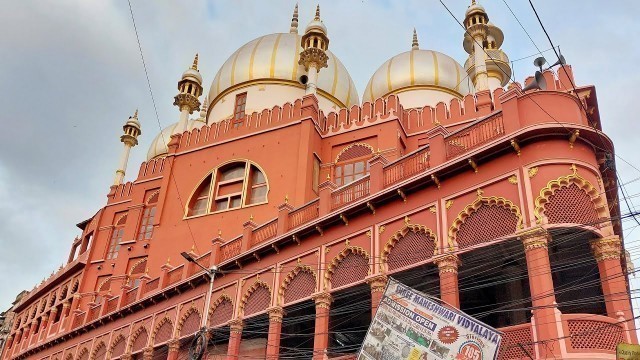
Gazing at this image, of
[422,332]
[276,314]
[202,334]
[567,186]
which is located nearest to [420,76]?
[276,314]

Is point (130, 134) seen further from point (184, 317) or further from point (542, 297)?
point (542, 297)

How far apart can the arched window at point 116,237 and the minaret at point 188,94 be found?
5.88 metres

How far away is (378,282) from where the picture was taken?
41.4 ft

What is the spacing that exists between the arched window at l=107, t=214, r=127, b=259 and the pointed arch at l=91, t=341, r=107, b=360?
760 cm

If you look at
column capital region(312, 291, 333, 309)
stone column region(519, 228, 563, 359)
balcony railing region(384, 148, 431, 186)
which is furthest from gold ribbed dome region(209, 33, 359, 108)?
stone column region(519, 228, 563, 359)

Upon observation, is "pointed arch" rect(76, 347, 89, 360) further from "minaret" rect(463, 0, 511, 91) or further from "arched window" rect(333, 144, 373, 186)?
"minaret" rect(463, 0, 511, 91)

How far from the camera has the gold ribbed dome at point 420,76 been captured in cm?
2627

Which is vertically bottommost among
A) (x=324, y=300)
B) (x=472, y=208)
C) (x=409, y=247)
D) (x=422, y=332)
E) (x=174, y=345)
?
(x=422, y=332)

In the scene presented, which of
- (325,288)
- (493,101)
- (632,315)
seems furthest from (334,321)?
(493,101)

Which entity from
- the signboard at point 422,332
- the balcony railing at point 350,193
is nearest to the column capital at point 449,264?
the signboard at point 422,332

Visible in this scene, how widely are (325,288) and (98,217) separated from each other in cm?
2016

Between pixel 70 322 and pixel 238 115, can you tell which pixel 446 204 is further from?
pixel 70 322

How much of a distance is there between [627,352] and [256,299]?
30.0 feet

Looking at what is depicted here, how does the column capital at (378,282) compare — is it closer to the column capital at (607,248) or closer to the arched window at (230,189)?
the column capital at (607,248)
